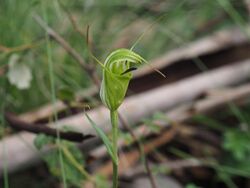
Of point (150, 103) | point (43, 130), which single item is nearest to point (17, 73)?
point (43, 130)

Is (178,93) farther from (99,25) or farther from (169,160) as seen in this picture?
(99,25)

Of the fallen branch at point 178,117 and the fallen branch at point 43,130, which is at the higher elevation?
the fallen branch at point 178,117

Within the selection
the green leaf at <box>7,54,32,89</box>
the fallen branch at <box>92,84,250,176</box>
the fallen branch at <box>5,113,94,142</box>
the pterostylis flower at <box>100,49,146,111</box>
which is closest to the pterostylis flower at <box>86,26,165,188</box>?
the pterostylis flower at <box>100,49,146,111</box>

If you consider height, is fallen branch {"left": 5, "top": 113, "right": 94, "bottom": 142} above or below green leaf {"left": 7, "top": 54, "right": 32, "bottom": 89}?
below

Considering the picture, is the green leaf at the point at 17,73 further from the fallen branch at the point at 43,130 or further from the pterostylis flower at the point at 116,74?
the pterostylis flower at the point at 116,74

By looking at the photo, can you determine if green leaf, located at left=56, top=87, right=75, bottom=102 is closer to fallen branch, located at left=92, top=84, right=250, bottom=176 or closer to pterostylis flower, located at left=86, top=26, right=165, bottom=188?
fallen branch, located at left=92, top=84, right=250, bottom=176

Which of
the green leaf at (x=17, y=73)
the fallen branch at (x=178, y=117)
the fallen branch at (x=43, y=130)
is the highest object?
the green leaf at (x=17, y=73)

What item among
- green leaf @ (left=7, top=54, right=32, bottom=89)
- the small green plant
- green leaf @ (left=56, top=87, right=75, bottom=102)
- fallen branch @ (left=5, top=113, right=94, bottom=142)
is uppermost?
green leaf @ (left=7, top=54, right=32, bottom=89)

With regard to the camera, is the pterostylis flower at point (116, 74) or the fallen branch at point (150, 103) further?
the fallen branch at point (150, 103)

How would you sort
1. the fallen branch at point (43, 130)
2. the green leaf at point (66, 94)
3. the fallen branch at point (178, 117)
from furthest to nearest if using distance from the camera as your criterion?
the fallen branch at point (178, 117), the green leaf at point (66, 94), the fallen branch at point (43, 130)

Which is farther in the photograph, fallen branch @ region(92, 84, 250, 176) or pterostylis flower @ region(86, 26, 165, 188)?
fallen branch @ region(92, 84, 250, 176)

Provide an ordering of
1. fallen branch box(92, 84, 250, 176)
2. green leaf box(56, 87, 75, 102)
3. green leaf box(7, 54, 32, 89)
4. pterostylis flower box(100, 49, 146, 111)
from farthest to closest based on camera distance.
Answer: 1. fallen branch box(92, 84, 250, 176)
2. green leaf box(7, 54, 32, 89)
3. green leaf box(56, 87, 75, 102)
4. pterostylis flower box(100, 49, 146, 111)

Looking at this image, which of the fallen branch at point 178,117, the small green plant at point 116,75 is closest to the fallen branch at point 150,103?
the fallen branch at point 178,117
